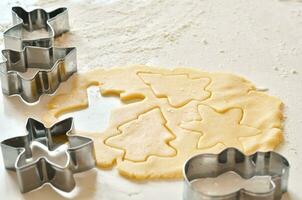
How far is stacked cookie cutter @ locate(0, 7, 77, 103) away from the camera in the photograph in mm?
1215

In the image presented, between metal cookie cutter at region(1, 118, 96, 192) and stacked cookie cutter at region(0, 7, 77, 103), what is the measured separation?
164 mm

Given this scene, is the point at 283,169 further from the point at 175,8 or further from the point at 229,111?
the point at 175,8

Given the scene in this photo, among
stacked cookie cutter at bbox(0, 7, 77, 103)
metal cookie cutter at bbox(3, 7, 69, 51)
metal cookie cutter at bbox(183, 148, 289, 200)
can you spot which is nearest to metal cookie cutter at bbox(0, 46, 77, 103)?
stacked cookie cutter at bbox(0, 7, 77, 103)

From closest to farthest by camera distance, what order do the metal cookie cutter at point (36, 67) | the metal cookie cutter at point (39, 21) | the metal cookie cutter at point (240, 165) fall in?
the metal cookie cutter at point (240, 165)
the metal cookie cutter at point (36, 67)
the metal cookie cutter at point (39, 21)

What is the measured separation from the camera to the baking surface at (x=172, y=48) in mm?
1002

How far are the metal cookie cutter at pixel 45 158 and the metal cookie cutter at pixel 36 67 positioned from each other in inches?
6.4

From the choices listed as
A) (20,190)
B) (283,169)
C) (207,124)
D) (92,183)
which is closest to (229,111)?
(207,124)

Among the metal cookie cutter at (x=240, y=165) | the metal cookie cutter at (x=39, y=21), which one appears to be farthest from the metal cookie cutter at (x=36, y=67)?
the metal cookie cutter at (x=240, y=165)

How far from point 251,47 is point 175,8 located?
0.95 feet

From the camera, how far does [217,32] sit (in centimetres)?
147

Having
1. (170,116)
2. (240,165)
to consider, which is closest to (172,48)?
(170,116)

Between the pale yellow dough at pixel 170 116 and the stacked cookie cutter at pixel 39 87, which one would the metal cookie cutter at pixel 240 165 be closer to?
the pale yellow dough at pixel 170 116

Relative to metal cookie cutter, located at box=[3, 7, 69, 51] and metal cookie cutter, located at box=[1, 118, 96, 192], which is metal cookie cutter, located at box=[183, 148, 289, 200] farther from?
metal cookie cutter, located at box=[3, 7, 69, 51]

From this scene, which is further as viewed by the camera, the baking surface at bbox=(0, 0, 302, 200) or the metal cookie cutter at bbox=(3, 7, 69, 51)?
the metal cookie cutter at bbox=(3, 7, 69, 51)
